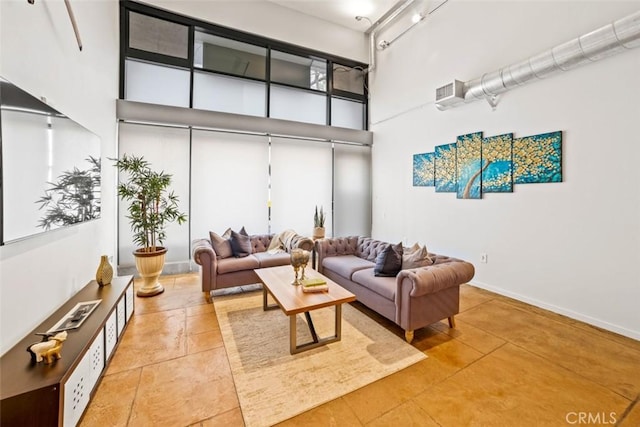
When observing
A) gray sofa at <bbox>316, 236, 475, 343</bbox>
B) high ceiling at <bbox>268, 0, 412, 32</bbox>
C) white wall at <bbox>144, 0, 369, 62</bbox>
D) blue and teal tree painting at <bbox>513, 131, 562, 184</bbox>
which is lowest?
gray sofa at <bbox>316, 236, 475, 343</bbox>

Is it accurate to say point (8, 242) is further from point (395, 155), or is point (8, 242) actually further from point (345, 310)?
point (395, 155)

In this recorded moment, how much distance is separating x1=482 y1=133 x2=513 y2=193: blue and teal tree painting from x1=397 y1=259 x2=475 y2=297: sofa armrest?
1712mm

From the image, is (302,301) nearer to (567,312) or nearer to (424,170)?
(567,312)

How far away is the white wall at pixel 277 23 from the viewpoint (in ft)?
16.5

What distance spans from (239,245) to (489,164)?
404cm

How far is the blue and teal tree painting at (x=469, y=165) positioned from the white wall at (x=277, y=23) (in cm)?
378

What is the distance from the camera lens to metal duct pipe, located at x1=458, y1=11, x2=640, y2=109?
2.64 metres

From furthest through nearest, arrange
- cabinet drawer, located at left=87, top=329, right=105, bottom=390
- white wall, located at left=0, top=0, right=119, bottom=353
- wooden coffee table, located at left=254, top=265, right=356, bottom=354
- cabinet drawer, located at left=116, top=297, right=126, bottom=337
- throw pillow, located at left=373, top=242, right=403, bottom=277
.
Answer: throw pillow, located at left=373, top=242, right=403, bottom=277 → cabinet drawer, located at left=116, top=297, right=126, bottom=337 → wooden coffee table, located at left=254, top=265, right=356, bottom=354 → cabinet drawer, located at left=87, top=329, right=105, bottom=390 → white wall, located at left=0, top=0, right=119, bottom=353

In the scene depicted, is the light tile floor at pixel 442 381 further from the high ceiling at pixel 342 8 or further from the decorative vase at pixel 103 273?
the high ceiling at pixel 342 8

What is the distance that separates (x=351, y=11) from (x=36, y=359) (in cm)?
712

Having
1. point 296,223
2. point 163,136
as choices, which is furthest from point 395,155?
point 163,136

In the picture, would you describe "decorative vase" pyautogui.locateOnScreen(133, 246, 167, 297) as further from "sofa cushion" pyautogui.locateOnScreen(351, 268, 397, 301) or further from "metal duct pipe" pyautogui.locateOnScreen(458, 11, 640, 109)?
"metal duct pipe" pyautogui.locateOnScreen(458, 11, 640, 109)

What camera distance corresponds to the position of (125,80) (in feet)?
15.2

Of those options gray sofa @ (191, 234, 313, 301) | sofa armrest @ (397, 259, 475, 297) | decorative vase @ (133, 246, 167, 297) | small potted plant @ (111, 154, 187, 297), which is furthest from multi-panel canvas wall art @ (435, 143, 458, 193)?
decorative vase @ (133, 246, 167, 297)
